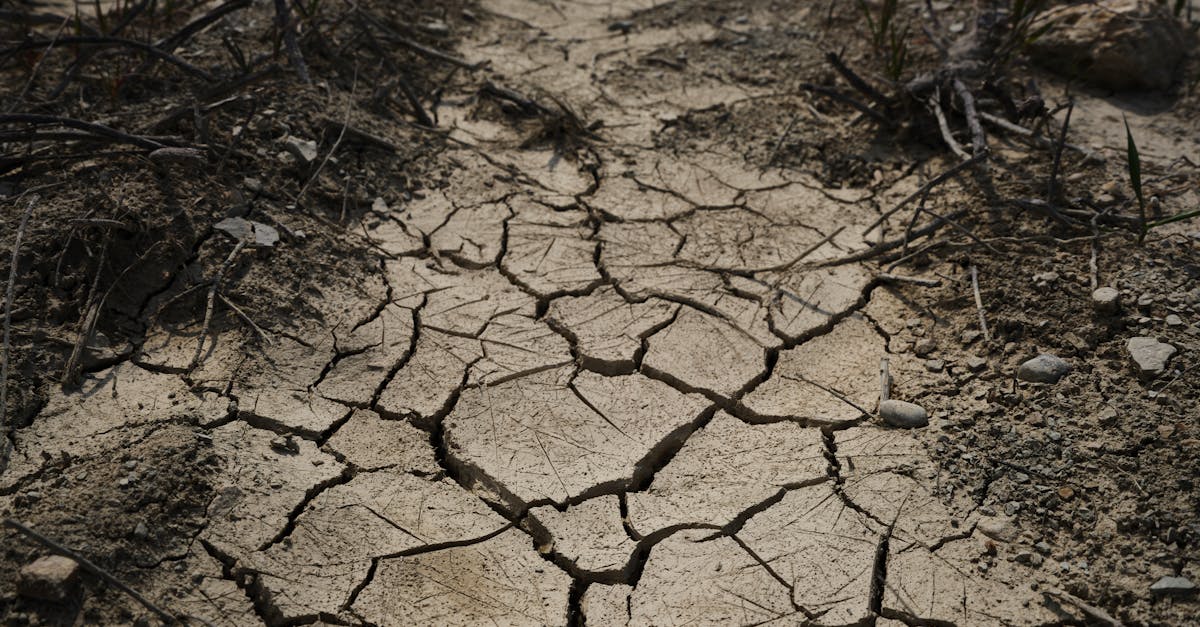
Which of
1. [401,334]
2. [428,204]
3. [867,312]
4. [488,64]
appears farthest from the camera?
[488,64]

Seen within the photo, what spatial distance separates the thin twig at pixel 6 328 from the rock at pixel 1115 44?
4.02 meters

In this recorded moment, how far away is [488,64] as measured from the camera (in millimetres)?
4305

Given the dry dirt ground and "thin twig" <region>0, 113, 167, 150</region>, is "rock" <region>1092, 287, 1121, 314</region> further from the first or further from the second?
"thin twig" <region>0, 113, 167, 150</region>

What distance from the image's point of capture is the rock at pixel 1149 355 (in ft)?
8.05

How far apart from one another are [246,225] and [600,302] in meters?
1.20

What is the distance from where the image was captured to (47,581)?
1.85 meters

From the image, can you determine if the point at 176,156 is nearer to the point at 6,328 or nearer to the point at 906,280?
the point at 6,328

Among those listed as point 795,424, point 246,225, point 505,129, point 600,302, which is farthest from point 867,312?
point 246,225

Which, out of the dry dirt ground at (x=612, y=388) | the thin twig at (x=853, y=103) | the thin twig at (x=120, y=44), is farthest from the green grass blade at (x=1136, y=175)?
the thin twig at (x=120, y=44)

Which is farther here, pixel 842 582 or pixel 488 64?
pixel 488 64

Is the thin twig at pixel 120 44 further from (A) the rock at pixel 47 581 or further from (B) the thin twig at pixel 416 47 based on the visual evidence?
(A) the rock at pixel 47 581

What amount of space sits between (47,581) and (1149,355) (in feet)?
9.25

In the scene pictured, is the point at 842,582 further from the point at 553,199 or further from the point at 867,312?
the point at 553,199

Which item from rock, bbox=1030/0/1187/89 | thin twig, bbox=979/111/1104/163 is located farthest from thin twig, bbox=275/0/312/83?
rock, bbox=1030/0/1187/89
